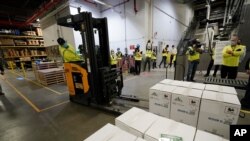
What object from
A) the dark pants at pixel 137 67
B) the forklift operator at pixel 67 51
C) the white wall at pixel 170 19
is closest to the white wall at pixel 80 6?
the dark pants at pixel 137 67

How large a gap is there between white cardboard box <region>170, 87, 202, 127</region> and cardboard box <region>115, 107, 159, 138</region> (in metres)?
0.59

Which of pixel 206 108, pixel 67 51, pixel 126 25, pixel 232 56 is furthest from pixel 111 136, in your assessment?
pixel 126 25

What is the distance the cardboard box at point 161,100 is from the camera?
179cm

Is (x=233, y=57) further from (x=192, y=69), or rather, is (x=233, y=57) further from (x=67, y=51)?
(x=67, y=51)

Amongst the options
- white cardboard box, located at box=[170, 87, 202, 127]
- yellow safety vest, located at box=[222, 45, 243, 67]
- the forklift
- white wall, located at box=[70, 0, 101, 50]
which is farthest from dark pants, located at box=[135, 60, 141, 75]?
white cardboard box, located at box=[170, 87, 202, 127]

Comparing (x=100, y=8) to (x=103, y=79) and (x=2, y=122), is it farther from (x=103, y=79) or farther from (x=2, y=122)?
(x=2, y=122)

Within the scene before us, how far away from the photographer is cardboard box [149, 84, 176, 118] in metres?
1.79

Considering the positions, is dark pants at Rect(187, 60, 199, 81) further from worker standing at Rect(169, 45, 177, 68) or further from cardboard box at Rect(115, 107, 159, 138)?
worker standing at Rect(169, 45, 177, 68)

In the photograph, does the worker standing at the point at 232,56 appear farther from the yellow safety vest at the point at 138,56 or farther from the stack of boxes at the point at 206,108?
the yellow safety vest at the point at 138,56

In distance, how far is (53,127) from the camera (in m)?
2.62

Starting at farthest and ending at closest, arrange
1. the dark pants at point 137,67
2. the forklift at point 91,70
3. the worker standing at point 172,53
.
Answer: the worker standing at point 172,53 → the dark pants at point 137,67 → the forklift at point 91,70

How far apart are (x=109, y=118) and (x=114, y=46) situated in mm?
9077

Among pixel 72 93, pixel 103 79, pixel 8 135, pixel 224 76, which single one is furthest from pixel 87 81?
pixel 224 76

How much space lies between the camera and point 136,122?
4.02 feet
